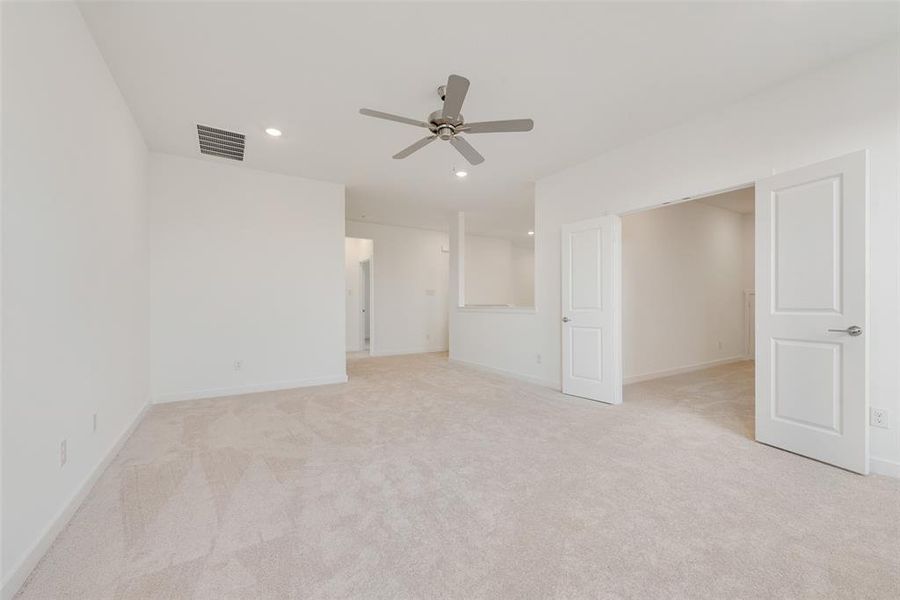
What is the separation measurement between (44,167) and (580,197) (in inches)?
167

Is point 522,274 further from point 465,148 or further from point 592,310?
point 465,148

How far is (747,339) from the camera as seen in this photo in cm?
629

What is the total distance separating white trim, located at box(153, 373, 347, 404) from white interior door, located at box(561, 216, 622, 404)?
2999 mm

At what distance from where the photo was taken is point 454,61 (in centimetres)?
231

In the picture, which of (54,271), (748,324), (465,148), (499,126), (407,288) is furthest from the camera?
(407,288)

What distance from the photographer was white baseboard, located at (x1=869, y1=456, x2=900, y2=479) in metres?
2.15

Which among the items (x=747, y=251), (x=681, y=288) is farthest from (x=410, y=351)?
(x=747, y=251)

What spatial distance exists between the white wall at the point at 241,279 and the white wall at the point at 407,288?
2.30 metres

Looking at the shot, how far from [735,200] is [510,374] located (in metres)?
4.52

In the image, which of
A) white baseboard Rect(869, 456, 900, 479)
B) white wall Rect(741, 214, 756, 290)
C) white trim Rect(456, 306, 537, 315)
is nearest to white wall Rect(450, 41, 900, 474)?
white baseboard Rect(869, 456, 900, 479)

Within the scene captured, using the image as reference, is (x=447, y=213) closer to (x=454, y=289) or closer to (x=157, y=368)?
(x=454, y=289)

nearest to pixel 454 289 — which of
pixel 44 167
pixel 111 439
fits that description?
pixel 111 439

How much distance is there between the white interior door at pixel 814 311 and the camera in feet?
7.19

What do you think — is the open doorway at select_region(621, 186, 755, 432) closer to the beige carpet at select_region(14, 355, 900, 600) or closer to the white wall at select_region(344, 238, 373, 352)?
the beige carpet at select_region(14, 355, 900, 600)
